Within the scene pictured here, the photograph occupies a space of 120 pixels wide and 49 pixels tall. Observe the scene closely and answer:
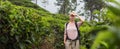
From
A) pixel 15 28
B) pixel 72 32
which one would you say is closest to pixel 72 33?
pixel 72 32

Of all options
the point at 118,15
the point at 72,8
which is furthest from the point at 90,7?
the point at 118,15

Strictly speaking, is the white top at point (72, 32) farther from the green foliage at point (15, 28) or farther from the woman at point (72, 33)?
the green foliage at point (15, 28)

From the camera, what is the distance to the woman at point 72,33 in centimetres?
719

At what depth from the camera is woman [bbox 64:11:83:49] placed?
7.19 m

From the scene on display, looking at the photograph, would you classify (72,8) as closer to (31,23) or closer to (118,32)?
(31,23)

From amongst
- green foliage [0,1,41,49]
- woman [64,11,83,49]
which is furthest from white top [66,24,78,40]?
green foliage [0,1,41,49]

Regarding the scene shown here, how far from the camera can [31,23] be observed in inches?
353

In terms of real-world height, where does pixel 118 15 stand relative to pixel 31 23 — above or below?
above

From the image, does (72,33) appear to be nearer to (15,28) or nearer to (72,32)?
(72,32)

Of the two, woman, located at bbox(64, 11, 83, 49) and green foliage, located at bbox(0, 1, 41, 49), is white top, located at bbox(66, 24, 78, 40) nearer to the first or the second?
woman, located at bbox(64, 11, 83, 49)

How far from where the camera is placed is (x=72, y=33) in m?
7.32

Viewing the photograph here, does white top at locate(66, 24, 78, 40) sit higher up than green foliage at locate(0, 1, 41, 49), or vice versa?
white top at locate(66, 24, 78, 40)

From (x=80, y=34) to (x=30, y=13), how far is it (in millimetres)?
1963

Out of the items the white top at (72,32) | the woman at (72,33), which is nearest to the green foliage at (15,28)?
the woman at (72,33)
